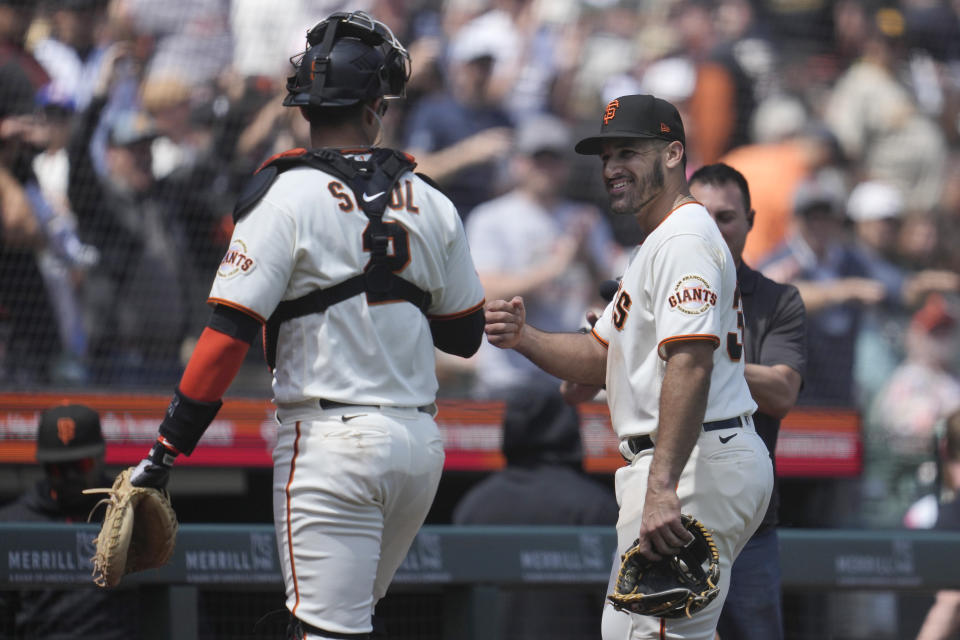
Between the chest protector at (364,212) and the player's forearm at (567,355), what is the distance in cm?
59

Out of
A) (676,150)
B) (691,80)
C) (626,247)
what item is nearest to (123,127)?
(626,247)

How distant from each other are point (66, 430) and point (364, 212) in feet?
6.29

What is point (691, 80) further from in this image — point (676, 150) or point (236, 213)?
point (236, 213)

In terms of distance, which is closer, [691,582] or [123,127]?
[691,582]

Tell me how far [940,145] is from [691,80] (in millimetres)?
2113

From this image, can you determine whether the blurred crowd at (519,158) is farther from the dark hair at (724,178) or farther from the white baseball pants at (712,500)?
the white baseball pants at (712,500)

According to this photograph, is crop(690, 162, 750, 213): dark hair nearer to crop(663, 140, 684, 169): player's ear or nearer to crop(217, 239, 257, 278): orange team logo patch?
crop(663, 140, 684, 169): player's ear

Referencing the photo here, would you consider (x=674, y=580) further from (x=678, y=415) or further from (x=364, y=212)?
(x=364, y=212)

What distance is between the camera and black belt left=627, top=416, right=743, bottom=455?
3.21m

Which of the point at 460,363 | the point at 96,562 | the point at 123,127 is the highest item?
the point at 123,127

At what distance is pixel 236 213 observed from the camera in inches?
120

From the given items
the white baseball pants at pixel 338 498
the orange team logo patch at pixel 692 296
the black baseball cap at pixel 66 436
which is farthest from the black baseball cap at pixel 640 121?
the black baseball cap at pixel 66 436

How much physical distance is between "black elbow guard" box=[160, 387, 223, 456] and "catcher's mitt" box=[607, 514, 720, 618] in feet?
3.46

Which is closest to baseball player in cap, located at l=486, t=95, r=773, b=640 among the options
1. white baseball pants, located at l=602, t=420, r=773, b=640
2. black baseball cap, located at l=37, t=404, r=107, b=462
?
white baseball pants, located at l=602, t=420, r=773, b=640
